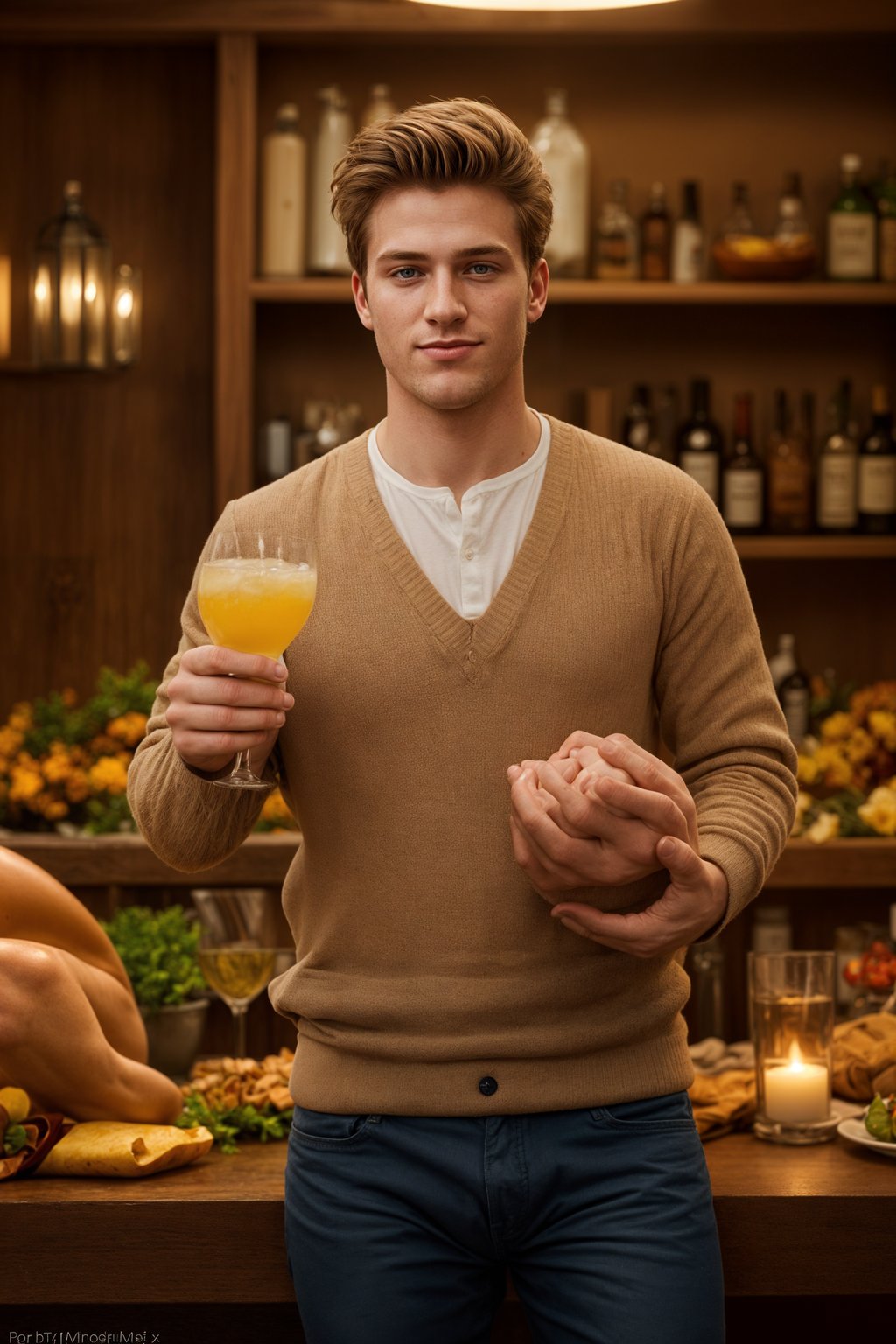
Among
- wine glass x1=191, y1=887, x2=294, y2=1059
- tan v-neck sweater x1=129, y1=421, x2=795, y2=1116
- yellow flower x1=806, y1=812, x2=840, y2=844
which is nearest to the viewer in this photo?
tan v-neck sweater x1=129, y1=421, x2=795, y2=1116

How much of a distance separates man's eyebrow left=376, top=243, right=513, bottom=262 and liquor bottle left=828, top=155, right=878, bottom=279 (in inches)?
93.4

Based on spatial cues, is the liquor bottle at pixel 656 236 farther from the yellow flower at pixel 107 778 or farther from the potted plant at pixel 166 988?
the potted plant at pixel 166 988

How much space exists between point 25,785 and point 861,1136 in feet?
5.97

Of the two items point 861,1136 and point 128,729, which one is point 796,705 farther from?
point 861,1136

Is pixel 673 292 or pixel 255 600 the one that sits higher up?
pixel 673 292

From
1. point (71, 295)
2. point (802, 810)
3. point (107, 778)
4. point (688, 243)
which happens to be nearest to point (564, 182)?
point (688, 243)

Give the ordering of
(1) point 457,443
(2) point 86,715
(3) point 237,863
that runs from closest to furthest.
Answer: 1. (1) point 457,443
2. (3) point 237,863
3. (2) point 86,715

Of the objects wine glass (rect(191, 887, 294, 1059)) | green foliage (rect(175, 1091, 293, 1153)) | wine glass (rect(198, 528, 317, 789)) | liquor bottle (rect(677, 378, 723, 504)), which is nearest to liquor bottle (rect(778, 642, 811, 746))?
liquor bottle (rect(677, 378, 723, 504))

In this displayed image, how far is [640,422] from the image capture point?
12.0 feet

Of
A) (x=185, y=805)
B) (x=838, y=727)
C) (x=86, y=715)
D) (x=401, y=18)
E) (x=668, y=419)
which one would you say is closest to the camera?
(x=185, y=805)

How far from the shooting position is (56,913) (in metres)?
1.72

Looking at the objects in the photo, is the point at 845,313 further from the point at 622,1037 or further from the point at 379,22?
the point at 622,1037

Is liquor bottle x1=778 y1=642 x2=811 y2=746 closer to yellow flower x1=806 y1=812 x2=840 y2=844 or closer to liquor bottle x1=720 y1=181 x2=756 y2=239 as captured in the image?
yellow flower x1=806 y1=812 x2=840 y2=844

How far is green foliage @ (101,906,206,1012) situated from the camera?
1.99m
